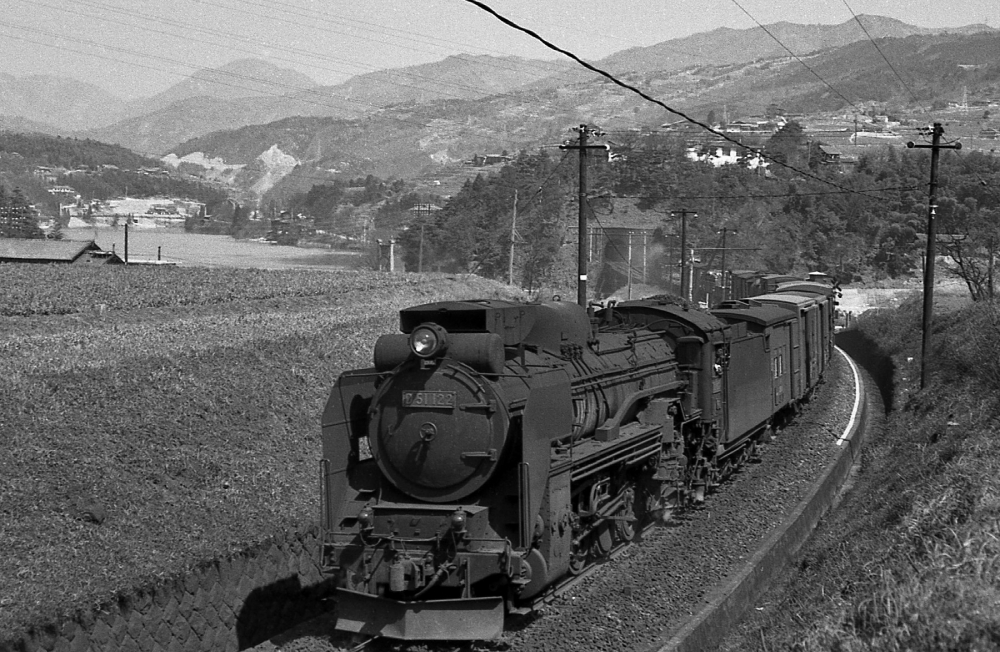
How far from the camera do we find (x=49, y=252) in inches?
2012

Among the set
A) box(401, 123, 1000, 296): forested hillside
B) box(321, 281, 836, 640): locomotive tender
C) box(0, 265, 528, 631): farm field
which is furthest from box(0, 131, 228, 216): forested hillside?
box(321, 281, 836, 640): locomotive tender

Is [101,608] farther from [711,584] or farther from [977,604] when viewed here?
[977,604]

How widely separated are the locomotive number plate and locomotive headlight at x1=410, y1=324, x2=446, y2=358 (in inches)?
17.7

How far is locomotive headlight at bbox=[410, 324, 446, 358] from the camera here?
1094 cm

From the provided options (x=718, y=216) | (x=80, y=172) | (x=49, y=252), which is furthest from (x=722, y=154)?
(x=49, y=252)

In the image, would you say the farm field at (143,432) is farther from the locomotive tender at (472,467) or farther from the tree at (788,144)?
the tree at (788,144)

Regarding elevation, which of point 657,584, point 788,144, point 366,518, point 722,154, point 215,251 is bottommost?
point 657,584

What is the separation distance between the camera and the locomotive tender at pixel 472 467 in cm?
1070

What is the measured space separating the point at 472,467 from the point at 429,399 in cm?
90

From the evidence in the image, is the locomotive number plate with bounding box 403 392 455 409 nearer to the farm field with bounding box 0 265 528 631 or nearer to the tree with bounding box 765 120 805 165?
the farm field with bounding box 0 265 528 631

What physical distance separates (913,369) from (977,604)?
1111 inches

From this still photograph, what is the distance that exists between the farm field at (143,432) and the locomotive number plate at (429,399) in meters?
3.78

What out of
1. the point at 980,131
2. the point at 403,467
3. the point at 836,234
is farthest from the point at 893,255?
the point at 980,131

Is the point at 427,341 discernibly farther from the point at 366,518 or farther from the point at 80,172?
the point at 80,172
